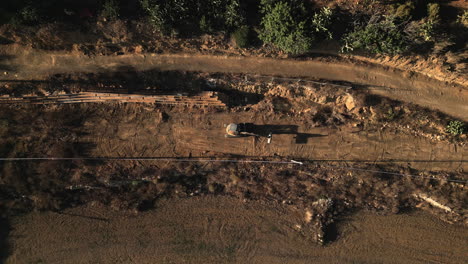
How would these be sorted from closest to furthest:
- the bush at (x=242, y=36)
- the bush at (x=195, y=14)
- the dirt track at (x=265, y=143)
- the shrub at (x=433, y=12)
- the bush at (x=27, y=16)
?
the shrub at (x=433, y=12) → the bush at (x=27, y=16) → the bush at (x=195, y=14) → the bush at (x=242, y=36) → the dirt track at (x=265, y=143)

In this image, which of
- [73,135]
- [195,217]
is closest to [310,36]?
[195,217]

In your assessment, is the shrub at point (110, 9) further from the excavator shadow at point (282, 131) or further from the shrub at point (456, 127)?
the shrub at point (456, 127)

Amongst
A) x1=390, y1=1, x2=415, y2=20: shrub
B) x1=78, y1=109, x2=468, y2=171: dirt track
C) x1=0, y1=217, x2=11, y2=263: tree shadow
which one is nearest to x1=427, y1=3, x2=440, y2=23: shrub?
x1=390, y1=1, x2=415, y2=20: shrub

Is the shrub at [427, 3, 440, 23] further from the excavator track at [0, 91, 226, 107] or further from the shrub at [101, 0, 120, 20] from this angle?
the shrub at [101, 0, 120, 20]

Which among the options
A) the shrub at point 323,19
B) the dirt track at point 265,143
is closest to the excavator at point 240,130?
the dirt track at point 265,143

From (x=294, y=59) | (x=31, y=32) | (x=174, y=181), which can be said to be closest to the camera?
(x=31, y=32)

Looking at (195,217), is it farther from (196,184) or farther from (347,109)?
(347,109)
